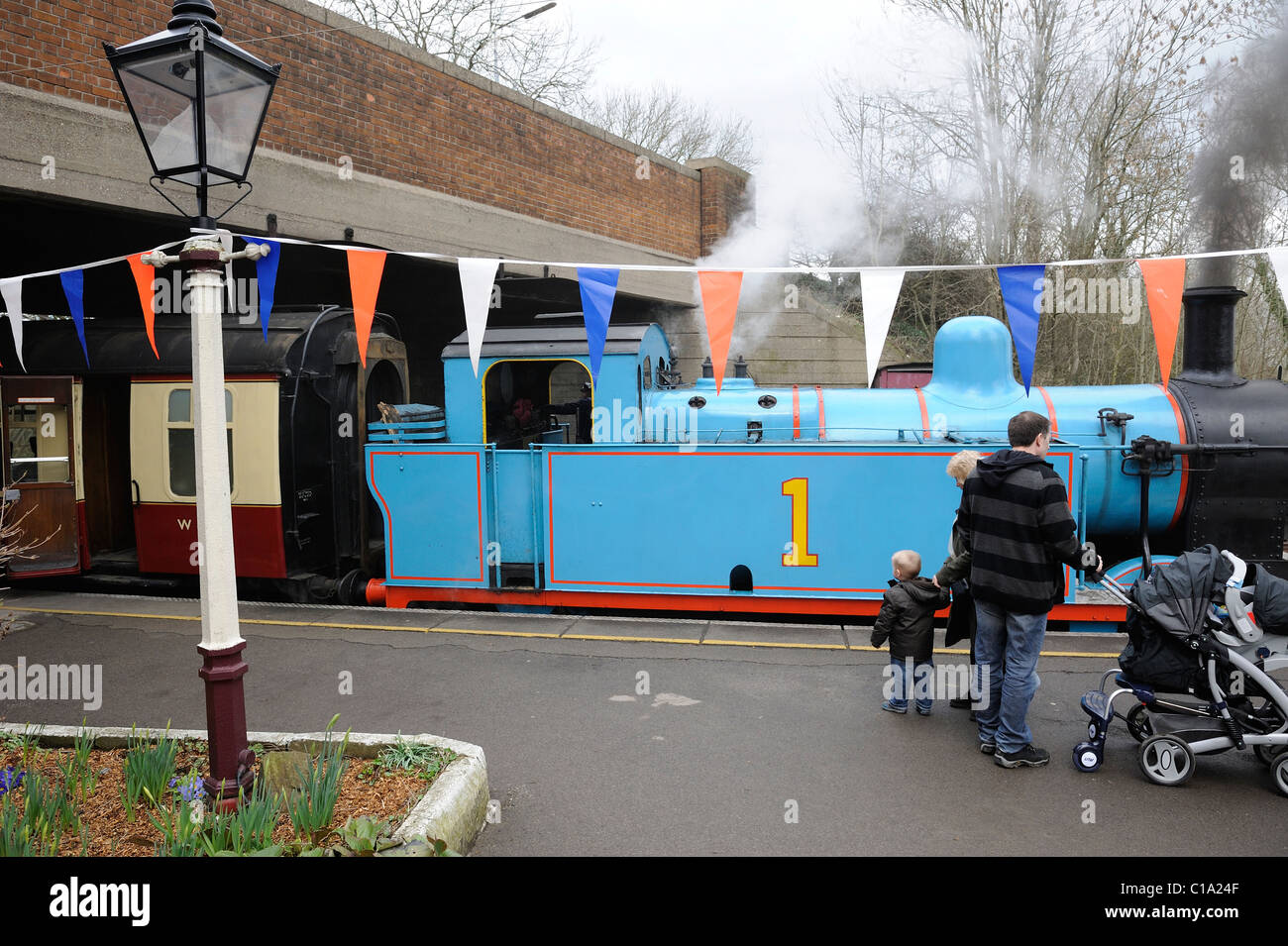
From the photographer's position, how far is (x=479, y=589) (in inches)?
289

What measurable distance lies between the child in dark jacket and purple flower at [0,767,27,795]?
4202 mm

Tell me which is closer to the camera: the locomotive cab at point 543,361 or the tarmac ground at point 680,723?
the tarmac ground at point 680,723

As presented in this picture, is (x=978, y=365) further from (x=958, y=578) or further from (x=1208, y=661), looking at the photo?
(x=1208, y=661)

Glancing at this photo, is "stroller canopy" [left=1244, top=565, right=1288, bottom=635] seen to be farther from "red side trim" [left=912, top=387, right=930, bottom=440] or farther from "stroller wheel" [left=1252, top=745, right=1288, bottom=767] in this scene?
"red side trim" [left=912, top=387, right=930, bottom=440]

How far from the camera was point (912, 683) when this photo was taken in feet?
16.6

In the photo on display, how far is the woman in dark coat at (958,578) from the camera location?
4777mm

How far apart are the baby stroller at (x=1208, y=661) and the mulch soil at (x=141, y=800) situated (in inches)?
129

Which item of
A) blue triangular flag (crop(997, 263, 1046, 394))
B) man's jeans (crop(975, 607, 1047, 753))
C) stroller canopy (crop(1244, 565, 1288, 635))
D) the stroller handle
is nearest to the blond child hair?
man's jeans (crop(975, 607, 1047, 753))

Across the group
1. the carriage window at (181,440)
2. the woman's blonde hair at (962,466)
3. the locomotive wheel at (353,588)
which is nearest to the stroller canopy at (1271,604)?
the woman's blonde hair at (962,466)

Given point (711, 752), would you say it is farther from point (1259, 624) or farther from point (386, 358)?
point (386, 358)

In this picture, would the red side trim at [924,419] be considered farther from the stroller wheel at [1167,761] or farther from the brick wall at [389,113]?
the brick wall at [389,113]

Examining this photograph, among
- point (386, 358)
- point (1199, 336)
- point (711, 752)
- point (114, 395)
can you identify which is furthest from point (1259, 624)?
point (114, 395)

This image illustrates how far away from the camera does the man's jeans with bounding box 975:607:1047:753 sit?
14.0ft
